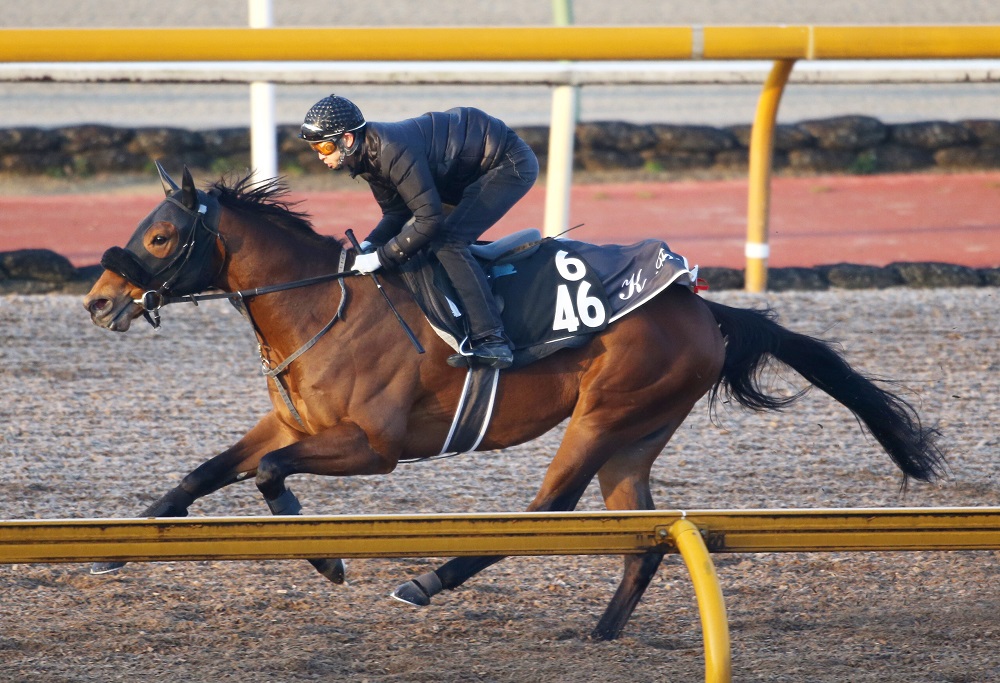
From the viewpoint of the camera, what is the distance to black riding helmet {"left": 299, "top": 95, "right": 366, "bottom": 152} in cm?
388

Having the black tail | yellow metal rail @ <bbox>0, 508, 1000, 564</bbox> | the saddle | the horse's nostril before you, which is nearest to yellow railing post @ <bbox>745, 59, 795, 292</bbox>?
the black tail

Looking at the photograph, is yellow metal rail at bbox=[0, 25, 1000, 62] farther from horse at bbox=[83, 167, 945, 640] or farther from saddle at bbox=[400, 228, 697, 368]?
saddle at bbox=[400, 228, 697, 368]

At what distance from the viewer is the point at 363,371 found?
4.04m

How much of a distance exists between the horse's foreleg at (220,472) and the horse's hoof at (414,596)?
60 cm

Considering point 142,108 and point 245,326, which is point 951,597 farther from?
point 142,108

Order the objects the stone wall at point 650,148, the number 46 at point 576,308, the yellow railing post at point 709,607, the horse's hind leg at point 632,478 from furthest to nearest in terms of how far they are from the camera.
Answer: the stone wall at point 650,148 → the horse's hind leg at point 632,478 → the number 46 at point 576,308 → the yellow railing post at point 709,607

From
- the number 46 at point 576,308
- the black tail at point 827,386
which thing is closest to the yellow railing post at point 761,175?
the black tail at point 827,386

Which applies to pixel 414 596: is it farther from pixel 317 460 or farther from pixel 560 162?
pixel 560 162

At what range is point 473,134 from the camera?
4.18 m

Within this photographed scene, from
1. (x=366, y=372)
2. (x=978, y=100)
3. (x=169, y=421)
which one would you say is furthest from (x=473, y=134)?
(x=978, y=100)

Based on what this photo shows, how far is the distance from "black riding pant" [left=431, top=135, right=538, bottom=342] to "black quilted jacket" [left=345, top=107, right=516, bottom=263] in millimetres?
54

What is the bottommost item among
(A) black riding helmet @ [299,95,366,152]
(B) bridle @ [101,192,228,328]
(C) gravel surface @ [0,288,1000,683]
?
(C) gravel surface @ [0,288,1000,683]

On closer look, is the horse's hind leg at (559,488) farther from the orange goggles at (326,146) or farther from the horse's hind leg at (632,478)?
the orange goggles at (326,146)

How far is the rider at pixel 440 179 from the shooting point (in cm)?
391
